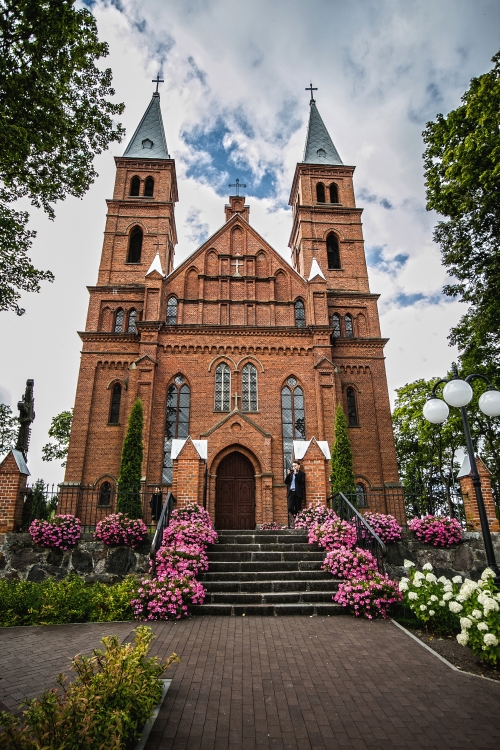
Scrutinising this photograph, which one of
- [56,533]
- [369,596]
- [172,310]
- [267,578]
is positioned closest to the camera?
[369,596]

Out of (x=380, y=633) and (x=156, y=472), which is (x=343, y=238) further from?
(x=380, y=633)

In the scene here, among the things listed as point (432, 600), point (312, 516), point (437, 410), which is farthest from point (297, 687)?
point (312, 516)

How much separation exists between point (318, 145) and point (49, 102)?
2266 cm

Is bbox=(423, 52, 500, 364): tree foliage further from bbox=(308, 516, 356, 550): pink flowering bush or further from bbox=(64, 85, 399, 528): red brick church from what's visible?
bbox=(308, 516, 356, 550): pink flowering bush

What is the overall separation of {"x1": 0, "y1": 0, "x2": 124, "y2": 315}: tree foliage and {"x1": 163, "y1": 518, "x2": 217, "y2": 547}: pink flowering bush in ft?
26.1

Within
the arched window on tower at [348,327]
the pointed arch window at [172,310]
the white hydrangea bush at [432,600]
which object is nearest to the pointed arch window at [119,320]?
the pointed arch window at [172,310]

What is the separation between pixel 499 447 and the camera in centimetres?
2430

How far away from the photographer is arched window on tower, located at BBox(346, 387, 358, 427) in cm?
1966

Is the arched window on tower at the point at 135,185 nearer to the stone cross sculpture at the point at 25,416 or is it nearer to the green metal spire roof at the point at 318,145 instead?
the green metal spire roof at the point at 318,145

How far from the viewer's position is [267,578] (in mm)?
9047

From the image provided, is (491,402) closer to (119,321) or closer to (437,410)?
(437,410)

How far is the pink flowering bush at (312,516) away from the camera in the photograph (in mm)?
11250

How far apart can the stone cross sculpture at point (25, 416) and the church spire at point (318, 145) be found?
20.4 meters

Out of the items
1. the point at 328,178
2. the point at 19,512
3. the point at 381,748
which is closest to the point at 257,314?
the point at 328,178
